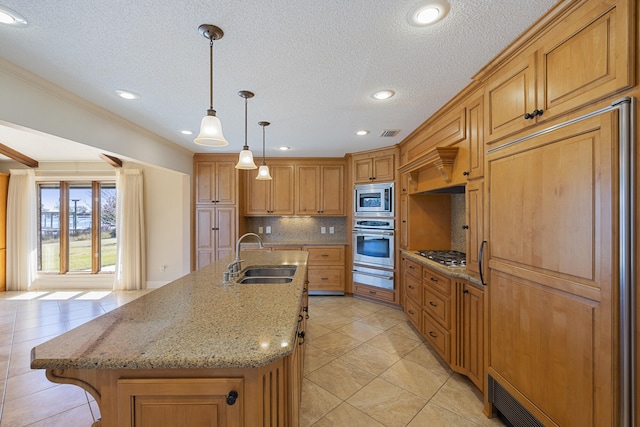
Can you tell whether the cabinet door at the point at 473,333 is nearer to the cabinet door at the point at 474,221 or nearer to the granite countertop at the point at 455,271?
the granite countertop at the point at 455,271

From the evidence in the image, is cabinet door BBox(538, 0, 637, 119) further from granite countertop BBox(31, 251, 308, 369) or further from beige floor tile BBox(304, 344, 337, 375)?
beige floor tile BBox(304, 344, 337, 375)

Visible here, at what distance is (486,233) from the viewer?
183cm

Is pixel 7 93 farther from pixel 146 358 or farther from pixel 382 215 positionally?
pixel 382 215

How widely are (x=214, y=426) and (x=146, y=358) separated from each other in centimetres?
34

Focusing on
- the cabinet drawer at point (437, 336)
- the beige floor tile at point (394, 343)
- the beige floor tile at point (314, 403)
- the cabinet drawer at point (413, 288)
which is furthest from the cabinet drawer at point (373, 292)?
the beige floor tile at point (314, 403)

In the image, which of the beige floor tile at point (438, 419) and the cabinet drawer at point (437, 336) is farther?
the cabinet drawer at point (437, 336)

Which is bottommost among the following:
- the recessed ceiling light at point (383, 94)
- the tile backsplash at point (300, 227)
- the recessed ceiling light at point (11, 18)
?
the tile backsplash at point (300, 227)

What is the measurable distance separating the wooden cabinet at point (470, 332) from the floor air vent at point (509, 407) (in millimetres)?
108

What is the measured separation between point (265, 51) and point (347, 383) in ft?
8.46

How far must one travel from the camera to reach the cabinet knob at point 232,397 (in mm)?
872

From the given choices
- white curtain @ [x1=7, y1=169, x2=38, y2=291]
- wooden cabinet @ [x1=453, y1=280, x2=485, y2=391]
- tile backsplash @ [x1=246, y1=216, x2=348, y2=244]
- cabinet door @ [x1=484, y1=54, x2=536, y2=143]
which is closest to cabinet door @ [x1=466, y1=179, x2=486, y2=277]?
wooden cabinet @ [x1=453, y1=280, x2=485, y2=391]

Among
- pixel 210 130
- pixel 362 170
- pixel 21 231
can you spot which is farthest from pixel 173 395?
pixel 21 231

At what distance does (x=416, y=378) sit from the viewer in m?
2.21

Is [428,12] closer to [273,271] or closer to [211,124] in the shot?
[211,124]
